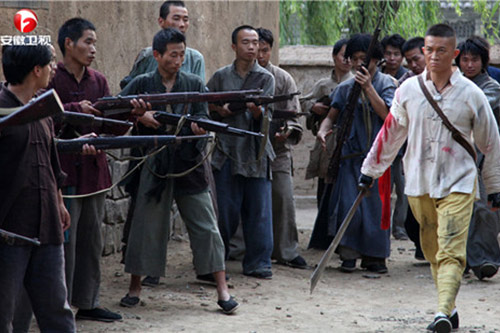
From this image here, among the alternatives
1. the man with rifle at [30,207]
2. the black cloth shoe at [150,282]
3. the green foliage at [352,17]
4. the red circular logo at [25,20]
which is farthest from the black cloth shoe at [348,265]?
the green foliage at [352,17]

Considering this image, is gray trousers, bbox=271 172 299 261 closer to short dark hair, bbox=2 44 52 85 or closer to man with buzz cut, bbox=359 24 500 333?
man with buzz cut, bbox=359 24 500 333

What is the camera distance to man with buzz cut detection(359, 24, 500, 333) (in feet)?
18.8

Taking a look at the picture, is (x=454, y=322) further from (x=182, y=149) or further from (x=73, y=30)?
(x=73, y=30)

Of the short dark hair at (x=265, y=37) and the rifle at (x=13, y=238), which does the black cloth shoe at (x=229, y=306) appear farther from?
the short dark hair at (x=265, y=37)

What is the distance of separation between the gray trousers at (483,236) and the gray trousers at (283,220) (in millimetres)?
1590

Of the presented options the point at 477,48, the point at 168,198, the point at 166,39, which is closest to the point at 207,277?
the point at 168,198

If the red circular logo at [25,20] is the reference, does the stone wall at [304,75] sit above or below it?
below

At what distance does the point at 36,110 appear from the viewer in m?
3.78

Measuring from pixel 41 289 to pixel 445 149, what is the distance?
9.19 ft

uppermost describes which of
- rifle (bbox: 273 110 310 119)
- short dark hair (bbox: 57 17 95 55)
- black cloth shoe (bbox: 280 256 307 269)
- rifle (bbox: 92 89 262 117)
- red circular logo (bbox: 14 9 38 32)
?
red circular logo (bbox: 14 9 38 32)

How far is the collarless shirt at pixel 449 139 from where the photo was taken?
5801 millimetres

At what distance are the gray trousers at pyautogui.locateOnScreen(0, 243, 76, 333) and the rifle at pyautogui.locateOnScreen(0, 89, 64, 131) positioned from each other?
0.68 metres

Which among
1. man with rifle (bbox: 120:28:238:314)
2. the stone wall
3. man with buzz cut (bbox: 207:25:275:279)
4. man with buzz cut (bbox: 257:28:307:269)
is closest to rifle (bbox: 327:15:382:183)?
man with buzz cut (bbox: 257:28:307:269)

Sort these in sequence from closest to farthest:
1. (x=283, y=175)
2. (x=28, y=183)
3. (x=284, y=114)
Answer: (x=28, y=183), (x=284, y=114), (x=283, y=175)
